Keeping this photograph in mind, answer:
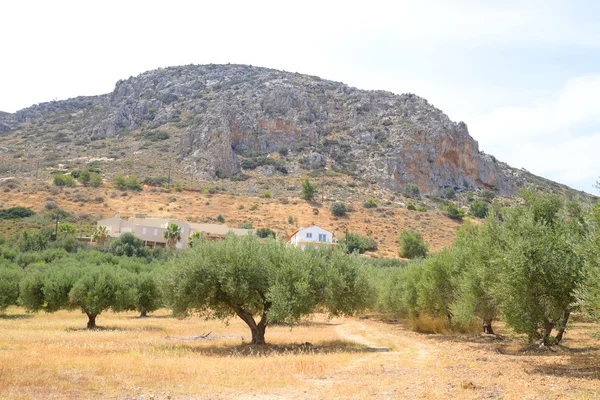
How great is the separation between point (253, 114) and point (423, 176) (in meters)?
50.7

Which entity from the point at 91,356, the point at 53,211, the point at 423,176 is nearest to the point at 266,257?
the point at 91,356

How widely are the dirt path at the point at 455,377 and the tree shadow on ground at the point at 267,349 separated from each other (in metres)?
1.42

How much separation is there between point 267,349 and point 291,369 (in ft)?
21.6

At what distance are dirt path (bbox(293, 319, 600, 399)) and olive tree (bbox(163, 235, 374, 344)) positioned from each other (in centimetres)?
363

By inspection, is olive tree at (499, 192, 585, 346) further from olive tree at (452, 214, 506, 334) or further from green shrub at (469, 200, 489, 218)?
green shrub at (469, 200, 489, 218)

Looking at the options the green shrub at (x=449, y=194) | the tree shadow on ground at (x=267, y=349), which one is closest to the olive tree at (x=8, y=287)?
the tree shadow on ground at (x=267, y=349)

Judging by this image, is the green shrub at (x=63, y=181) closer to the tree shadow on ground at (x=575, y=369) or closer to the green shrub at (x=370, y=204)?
the green shrub at (x=370, y=204)

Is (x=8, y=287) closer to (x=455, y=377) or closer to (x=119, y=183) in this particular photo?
(x=455, y=377)

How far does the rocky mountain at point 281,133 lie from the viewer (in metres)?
128

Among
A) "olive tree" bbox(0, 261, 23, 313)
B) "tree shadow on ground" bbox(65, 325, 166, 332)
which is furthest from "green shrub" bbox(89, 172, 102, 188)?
"tree shadow on ground" bbox(65, 325, 166, 332)

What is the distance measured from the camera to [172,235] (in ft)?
251

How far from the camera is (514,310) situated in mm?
18766

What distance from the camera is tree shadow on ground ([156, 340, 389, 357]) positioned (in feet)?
73.7

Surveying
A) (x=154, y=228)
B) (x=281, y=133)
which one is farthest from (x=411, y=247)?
(x=281, y=133)
